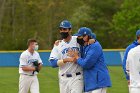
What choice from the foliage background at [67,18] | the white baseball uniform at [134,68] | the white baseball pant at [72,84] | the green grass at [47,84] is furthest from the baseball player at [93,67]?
the foliage background at [67,18]

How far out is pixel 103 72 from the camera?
408 inches

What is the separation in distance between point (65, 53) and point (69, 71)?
386 mm

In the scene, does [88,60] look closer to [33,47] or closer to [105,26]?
[33,47]

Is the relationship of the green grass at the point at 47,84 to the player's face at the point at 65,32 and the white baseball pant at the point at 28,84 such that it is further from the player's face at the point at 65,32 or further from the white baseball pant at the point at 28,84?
the player's face at the point at 65,32

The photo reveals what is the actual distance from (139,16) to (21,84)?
47135mm

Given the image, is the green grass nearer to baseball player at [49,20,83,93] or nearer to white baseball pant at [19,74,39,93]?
white baseball pant at [19,74,39,93]

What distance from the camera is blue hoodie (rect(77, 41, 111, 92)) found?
10242 millimetres

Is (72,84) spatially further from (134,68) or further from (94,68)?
(134,68)

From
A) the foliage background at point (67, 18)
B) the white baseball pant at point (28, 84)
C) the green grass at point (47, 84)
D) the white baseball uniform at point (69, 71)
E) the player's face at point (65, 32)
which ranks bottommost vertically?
the green grass at point (47, 84)

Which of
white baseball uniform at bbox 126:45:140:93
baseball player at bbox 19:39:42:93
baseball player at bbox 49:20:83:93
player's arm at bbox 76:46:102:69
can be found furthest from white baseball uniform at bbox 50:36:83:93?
baseball player at bbox 19:39:42:93

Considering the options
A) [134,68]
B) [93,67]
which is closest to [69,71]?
[93,67]

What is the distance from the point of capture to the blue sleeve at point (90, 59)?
10.2m

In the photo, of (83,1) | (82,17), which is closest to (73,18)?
(82,17)

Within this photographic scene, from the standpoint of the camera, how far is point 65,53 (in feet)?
35.4
